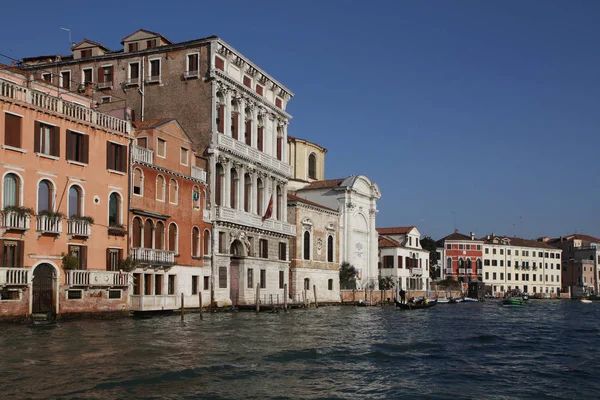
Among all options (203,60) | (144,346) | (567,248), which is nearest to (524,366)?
(144,346)

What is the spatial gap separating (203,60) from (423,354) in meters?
19.7

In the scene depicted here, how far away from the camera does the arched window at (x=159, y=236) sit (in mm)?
28906

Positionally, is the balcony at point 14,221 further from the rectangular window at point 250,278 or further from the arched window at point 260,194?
A: the arched window at point 260,194

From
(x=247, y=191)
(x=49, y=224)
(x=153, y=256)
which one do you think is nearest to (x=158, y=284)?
(x=153, y=256)

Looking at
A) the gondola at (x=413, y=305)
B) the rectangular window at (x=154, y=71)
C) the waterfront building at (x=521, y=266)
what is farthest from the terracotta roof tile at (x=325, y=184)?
the waterfront building at (x=521, y=266)

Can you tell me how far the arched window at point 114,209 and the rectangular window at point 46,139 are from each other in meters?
3.19

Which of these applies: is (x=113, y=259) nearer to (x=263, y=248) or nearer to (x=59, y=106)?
(x=59, y=106)

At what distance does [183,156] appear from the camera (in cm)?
3098

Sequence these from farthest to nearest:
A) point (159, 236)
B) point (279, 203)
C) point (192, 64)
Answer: point (279, 203) → point (192, 64) → point (159, 236)

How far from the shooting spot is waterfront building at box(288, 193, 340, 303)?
4316cm

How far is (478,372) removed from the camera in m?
16.0

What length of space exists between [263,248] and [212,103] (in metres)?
8.91

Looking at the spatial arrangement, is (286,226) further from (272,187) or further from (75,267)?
(75,267)

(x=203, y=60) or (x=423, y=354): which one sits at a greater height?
(x=203, y=60)
